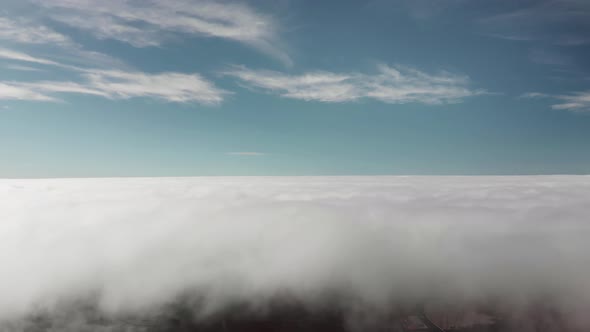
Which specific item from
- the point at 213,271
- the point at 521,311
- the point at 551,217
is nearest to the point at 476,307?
the point at 521,311

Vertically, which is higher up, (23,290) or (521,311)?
(521,311)

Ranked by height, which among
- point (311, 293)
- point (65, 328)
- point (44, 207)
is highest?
point (44, 207)

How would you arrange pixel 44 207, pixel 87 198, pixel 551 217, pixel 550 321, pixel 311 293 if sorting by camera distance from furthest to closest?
pixel 311 293 → pixel 87 198 → pixel 44 207 → pixel 550 321 → pixel 551 217

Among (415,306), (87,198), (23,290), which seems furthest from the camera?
(23,290)

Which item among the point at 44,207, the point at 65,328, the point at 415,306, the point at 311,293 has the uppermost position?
the point at 44,207

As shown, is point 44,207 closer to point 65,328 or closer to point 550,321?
point 65,328

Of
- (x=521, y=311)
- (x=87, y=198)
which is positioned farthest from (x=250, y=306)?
(x=521, y=311)

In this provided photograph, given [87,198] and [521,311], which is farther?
[87,198]

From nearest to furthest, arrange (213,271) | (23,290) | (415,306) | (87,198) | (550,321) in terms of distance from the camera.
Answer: (550,321), (415,306), (87,198), (23,290), (213,271)

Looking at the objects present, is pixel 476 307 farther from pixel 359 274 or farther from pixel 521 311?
pixel 359 274
